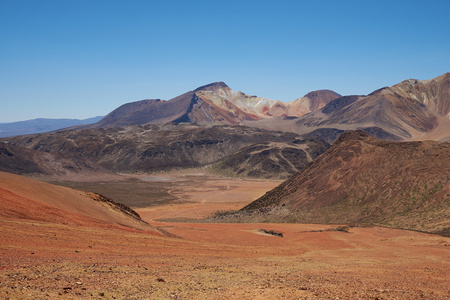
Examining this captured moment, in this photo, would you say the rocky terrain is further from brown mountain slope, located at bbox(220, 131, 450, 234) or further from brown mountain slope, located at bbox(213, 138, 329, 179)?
brown mountain slope, located at bbox(220, 131, 450, 234)

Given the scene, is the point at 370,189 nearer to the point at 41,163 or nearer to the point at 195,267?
the point at 195,267

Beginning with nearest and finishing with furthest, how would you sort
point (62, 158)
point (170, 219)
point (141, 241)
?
point (141, 241), point (170, 219), point (62, 158)

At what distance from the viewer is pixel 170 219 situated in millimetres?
61844

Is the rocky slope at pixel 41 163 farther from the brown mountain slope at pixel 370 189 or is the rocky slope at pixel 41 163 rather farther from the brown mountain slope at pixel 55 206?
the brown mountain slope at pixel 55 206

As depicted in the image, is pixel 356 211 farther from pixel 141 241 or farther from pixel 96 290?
pixel 96 290

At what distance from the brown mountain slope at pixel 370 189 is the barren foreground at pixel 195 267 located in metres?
12.1

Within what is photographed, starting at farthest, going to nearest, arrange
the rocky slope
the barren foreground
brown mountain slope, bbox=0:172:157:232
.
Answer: the rocky slope < brown mountain slope, bbox=0:172:157:232 < the barren foreground

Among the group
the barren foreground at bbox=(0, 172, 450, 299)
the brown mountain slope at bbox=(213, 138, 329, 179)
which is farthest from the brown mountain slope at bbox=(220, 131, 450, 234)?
the brown mountain slope at bbox=(213, 138, 329, 179)

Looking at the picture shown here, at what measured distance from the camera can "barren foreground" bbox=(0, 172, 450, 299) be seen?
13.2 metres

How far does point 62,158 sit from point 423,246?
134 m

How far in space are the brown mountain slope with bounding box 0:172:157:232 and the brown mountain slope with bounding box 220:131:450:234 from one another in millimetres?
24683

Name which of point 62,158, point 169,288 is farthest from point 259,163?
point 169,288

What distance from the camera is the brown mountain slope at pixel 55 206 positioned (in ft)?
81.6

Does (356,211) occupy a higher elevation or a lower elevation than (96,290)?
lower
